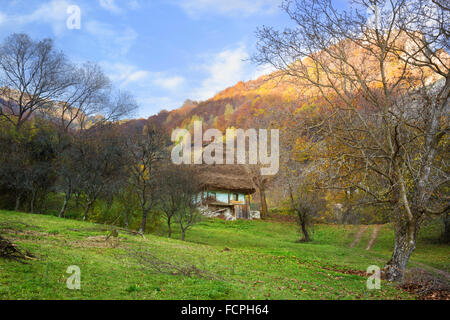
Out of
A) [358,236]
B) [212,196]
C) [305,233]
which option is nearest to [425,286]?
[305,233]

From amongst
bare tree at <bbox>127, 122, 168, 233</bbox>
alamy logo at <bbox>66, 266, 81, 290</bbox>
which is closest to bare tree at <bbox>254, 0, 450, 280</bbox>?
alamy logo at <bbox>66, 266, 81, 290</bbox>

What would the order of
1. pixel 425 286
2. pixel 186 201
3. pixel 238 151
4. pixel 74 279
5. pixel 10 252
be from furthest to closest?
pixel 238 151 → pixel 186 201 → pixel 425 286 → pixel 10 252 → pixel 74 279

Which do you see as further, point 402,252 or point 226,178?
point 226,178

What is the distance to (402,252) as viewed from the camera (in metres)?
11.2

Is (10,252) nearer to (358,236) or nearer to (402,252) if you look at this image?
(402,252)

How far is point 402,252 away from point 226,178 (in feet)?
106

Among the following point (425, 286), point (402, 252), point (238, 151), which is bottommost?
point (425, 286)

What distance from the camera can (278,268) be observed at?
12.3 meters

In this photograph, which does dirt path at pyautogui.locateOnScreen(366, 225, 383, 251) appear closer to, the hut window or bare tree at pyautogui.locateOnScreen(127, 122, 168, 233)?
bare tree at pyautogui.locateOnScreen(127, 122, 168, 233)

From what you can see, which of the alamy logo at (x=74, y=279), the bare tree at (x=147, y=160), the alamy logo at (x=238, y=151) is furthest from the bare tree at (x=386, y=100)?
the alamy logo at (x=238, y=151)

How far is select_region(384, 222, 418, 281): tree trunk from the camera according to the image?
435 inches

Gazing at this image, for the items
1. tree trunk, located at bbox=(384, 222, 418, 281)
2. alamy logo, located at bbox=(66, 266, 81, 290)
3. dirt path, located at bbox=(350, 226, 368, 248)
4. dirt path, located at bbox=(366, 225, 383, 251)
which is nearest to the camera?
alamy logo, located at bbox=(66, 266, 81, 290)

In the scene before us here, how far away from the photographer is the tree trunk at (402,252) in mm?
11055

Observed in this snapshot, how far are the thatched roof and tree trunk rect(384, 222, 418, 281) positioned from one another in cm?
2950
